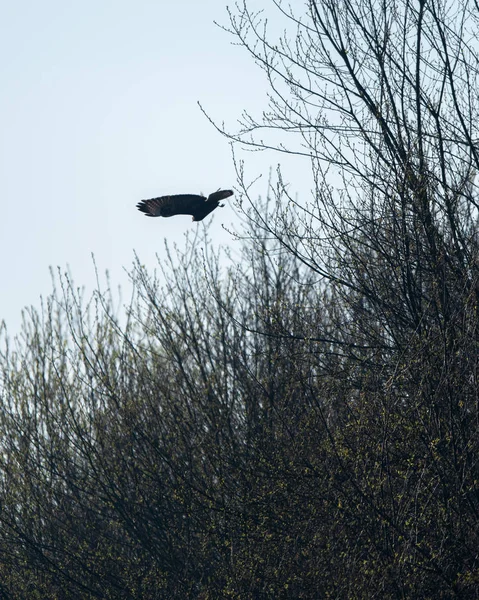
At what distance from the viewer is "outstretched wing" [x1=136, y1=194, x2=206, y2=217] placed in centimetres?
678

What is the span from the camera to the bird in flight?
6.78 meters

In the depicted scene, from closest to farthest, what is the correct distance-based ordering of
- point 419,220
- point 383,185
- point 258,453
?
point 419,220 < point 383,185 < point 258,453

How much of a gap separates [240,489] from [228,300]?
3.87m

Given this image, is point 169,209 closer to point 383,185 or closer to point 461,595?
point 383,185

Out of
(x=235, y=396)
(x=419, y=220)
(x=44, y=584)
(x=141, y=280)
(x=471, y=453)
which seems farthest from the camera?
(x=141, y=280)

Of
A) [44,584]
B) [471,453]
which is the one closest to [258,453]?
[471,453]

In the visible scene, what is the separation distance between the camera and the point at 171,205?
6.82 m

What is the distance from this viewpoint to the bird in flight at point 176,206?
6781mm

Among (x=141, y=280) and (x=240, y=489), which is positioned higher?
(x=141, y=280)

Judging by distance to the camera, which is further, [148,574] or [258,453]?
[148,574]

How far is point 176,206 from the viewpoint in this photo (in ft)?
22.4

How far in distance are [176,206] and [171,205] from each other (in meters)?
0.04

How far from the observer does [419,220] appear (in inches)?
248

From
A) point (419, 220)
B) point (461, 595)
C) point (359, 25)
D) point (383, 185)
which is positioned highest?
point (359, 25)
